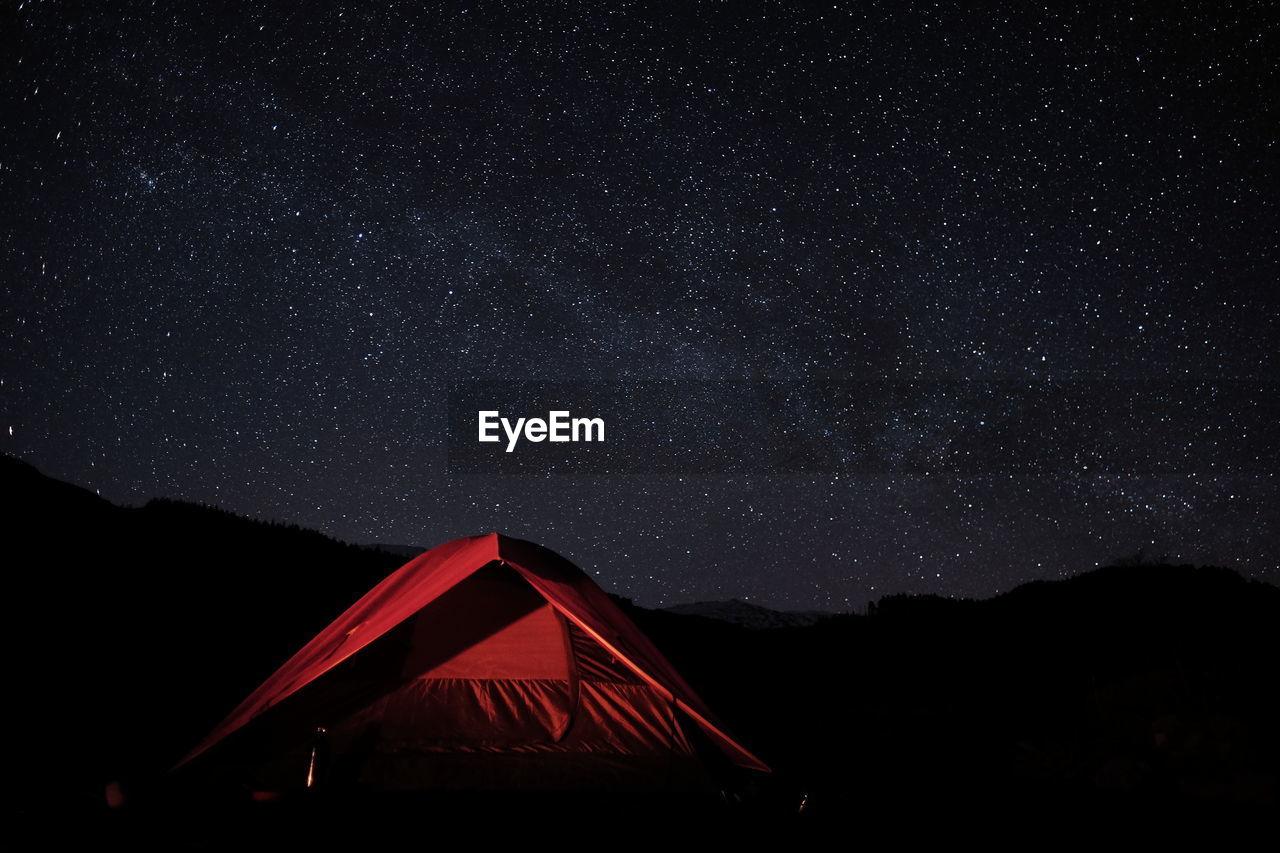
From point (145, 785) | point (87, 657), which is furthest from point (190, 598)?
point (145, 785)

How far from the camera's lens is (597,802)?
5.16 metres

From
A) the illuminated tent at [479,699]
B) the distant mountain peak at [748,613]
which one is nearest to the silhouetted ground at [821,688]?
the illuminated tent at [479,699]

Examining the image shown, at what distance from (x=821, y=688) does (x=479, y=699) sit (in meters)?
8.84

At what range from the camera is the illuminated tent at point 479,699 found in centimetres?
529

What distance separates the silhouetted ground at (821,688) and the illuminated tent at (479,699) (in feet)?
1.97

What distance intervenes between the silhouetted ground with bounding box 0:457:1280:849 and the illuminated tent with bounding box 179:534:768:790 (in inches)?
23.6

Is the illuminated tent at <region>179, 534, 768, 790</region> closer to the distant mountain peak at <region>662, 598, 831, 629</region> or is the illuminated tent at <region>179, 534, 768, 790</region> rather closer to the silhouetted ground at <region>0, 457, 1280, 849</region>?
the silhouetted ground at <region>0, 457, 1280, 849</region>

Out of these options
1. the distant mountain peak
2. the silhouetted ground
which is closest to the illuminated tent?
the silhouetted ground

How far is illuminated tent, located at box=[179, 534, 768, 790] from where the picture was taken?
529 cm

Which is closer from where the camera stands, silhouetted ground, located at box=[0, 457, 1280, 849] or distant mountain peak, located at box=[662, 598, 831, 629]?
silhouetted ground, located at box=[0, 457, 1280, 849]

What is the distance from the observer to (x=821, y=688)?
13625mm

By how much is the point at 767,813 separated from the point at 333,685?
365cm

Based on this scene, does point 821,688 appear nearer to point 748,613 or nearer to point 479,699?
point 479,699

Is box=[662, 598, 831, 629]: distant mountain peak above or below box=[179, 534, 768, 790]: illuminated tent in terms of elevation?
below
